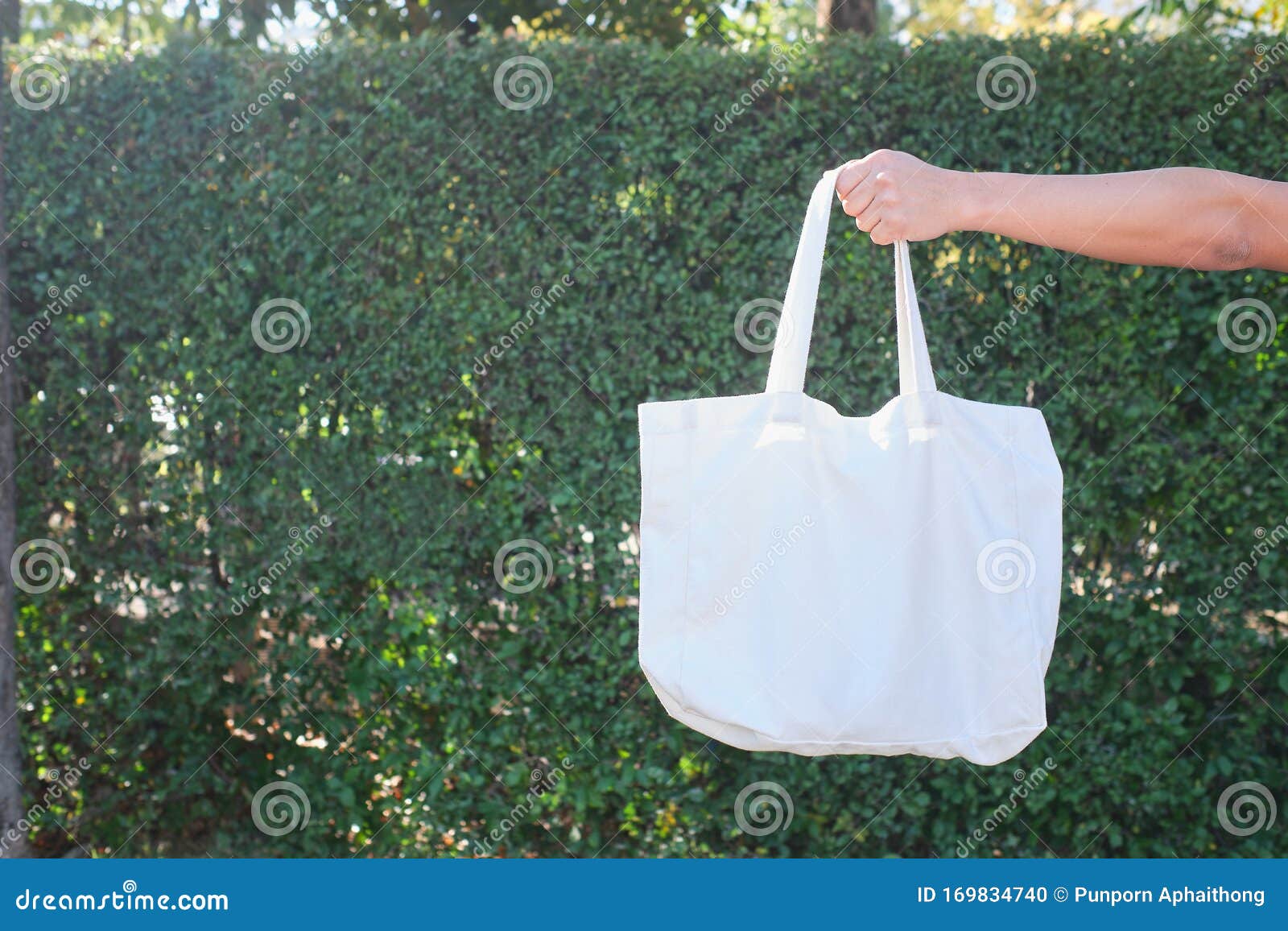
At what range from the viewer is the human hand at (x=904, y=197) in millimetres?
1834

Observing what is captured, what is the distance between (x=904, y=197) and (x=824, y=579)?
692 millimetres

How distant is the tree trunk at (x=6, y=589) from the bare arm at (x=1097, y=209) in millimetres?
3245

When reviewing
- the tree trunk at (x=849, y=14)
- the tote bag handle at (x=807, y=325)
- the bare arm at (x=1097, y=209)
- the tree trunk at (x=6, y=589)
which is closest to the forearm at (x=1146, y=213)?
the bare arm at (x=1097, y=209)

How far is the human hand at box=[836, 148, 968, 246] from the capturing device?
6.02 feet

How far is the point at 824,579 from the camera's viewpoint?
1782mm

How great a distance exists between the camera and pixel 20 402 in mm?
3842

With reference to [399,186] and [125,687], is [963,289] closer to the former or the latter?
[399,186]

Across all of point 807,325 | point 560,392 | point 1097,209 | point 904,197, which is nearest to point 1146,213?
point 1097,209

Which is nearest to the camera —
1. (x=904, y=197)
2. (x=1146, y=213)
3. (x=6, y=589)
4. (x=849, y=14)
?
(x=1146, y=213)

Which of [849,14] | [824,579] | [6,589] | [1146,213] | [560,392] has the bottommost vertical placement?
[6,589]

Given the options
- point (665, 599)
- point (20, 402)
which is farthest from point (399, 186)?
point (665, 599)

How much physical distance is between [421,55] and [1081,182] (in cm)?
264

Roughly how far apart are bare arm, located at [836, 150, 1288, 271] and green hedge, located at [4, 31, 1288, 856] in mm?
1800

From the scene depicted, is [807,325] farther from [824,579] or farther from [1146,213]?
[1146,213]
